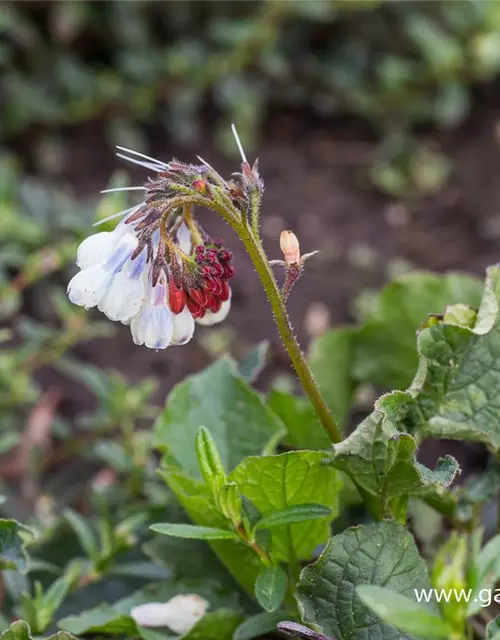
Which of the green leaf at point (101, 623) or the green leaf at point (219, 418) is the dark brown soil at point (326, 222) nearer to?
the green leaf at point (219, 418)

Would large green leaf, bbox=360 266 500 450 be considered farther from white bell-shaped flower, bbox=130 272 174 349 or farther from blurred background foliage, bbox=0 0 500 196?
blurred background foliage, bbox=0 0 500 196

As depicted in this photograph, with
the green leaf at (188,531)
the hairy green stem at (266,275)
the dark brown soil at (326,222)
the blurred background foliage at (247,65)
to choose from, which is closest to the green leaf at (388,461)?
the hairy green stem at (266,275)

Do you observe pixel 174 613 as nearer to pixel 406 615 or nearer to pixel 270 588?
pixel 270 588

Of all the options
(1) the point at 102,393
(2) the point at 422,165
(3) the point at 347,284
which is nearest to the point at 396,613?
(1) the point at 102,393

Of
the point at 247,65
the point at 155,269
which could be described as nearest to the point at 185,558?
the point at 155,269

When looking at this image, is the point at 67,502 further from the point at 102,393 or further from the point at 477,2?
the point at 477,2
